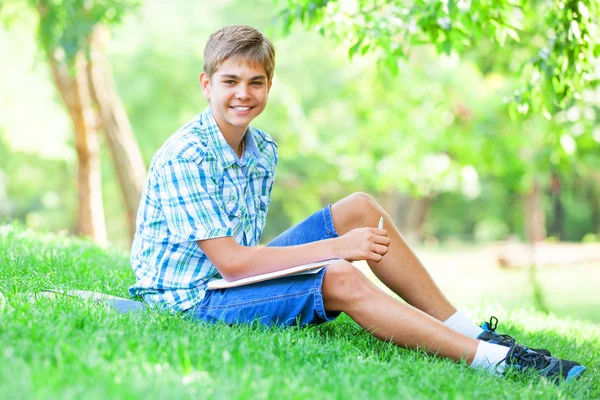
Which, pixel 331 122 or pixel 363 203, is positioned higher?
pixel 331 122

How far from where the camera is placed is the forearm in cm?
311

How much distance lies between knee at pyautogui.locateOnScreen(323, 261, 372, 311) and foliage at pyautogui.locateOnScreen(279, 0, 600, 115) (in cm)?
191

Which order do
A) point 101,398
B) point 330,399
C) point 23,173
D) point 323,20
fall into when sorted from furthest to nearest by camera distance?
point 23,173 < point 323,20 < point 330,399 < point 101,398

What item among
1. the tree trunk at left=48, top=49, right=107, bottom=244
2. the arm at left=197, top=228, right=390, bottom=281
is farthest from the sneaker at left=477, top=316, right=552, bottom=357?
the tree trunk at left=48, top=49, right=107, bottom=244

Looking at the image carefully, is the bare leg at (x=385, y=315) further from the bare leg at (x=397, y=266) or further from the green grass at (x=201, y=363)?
the bare leg at (x=397, y=266)

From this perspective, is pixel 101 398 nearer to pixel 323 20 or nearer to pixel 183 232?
pixel 183 232

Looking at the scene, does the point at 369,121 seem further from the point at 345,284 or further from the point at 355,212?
the point at 345,284

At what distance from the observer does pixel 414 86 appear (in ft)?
40.6

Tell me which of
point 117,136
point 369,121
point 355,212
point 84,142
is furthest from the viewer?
point 369,121

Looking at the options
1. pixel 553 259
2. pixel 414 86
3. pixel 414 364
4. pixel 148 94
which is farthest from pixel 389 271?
pixel 148 94

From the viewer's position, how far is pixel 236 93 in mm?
3375

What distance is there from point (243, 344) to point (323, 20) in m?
2.83

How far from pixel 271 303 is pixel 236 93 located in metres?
1.01

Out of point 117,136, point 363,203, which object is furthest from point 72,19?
point 363,203
